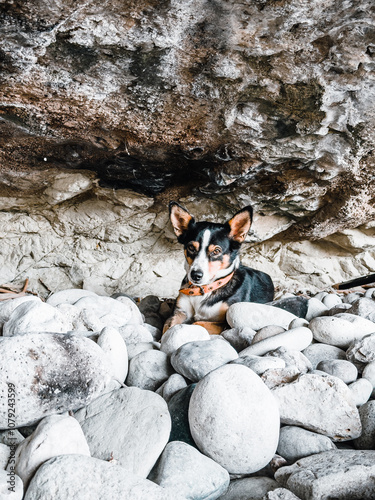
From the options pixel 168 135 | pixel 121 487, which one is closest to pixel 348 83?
pixel 168 135

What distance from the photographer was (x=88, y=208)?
4.16 meters

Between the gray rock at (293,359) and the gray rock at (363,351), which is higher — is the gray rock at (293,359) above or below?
below

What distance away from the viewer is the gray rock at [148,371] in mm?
1960

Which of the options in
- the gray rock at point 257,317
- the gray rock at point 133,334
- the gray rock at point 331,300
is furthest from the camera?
the gray rock at point 331,300

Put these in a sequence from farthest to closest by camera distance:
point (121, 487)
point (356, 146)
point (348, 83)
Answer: point (356, 146) → point (348, 83) → point (121, 487)

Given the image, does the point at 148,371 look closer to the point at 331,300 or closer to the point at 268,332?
the point at 268,332

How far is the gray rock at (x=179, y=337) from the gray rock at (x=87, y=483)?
0.94m

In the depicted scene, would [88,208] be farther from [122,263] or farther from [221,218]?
[221,218]

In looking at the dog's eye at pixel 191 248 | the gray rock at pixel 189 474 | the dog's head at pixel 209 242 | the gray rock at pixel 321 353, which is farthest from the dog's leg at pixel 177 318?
the gray rock at pixel 189 474

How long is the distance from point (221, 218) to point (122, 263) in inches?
49.9

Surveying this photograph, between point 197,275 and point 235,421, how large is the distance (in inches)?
70.4

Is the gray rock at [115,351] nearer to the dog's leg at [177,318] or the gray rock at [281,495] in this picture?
the gray rock at [281,495]

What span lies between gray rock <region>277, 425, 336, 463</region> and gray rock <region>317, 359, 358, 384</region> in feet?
1.42

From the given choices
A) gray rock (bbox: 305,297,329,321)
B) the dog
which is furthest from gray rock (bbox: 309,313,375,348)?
the dog
